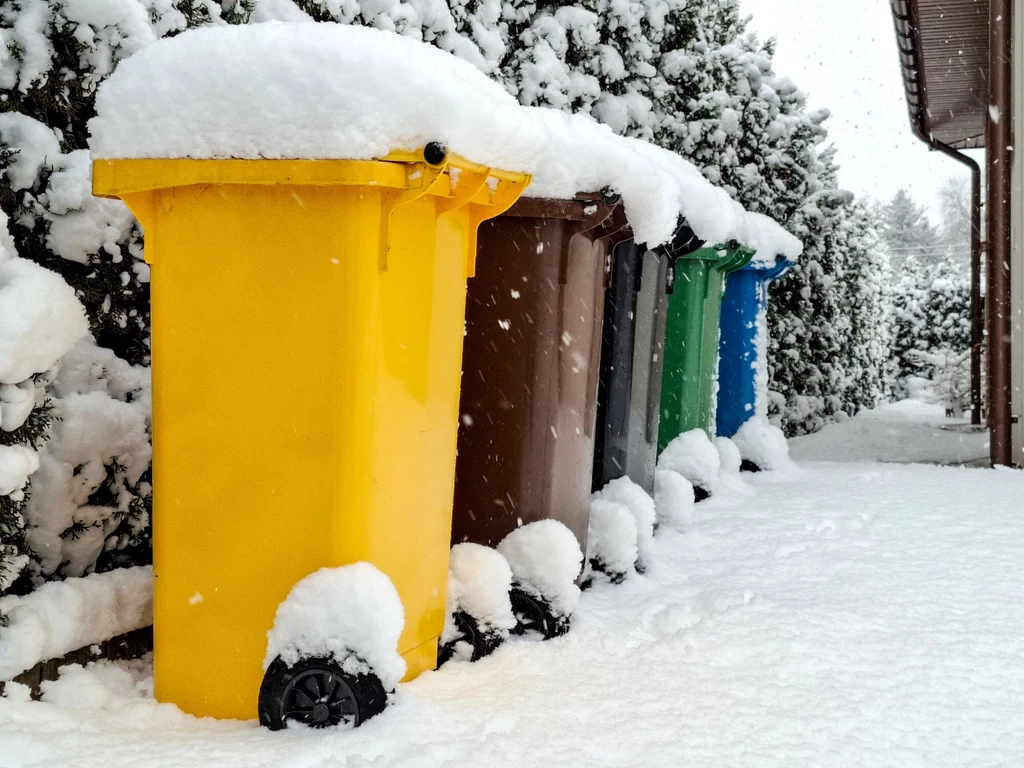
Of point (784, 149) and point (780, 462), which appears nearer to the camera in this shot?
point (780, 462)

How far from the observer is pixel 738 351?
21.2ft

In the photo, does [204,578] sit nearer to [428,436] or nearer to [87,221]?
[428,436]

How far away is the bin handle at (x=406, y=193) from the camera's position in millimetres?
2316

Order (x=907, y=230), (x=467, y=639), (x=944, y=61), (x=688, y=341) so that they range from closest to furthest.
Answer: (x=467, y=639), (x=688, y=341), (x=944, y=61), (x=907, y=230)

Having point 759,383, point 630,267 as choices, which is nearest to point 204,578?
point 630,267

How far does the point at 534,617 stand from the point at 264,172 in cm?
157

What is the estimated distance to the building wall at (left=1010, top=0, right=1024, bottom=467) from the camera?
7332mm

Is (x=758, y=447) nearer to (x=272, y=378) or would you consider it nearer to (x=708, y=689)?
(x=708, y=689)

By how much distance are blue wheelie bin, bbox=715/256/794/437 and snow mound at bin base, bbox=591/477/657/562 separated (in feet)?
8.72

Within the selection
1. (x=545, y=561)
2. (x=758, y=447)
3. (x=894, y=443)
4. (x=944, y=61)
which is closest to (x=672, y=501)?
(x=545, y=561)

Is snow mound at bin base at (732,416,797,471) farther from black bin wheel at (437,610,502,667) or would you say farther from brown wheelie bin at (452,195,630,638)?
black bin wheel at (437,610,502,667)

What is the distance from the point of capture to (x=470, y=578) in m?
2.97

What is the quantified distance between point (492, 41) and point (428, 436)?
3216 mm

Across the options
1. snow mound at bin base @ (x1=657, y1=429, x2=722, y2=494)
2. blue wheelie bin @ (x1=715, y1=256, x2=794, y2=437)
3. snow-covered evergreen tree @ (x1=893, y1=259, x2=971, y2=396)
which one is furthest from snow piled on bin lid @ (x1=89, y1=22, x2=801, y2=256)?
snow-covered evergreen tree @ (x1=893, y1=259, x2=971, y2=396)
